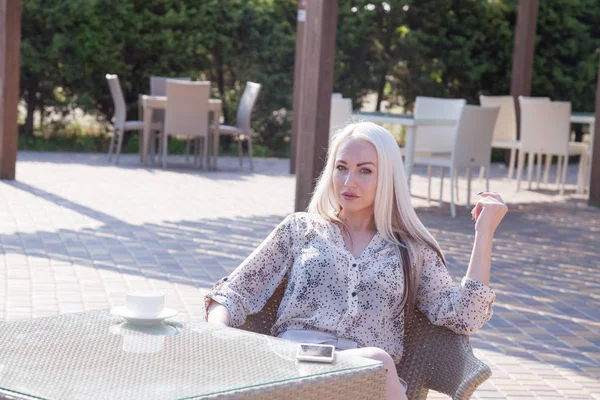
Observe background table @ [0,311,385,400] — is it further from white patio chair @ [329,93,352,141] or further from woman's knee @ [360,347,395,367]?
white patio chair @ [329,93,352,141]

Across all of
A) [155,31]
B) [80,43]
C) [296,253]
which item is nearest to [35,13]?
[80,43]

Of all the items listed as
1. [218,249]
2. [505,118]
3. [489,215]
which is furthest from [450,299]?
[505,118]

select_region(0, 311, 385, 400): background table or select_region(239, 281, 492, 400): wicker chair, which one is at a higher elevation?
select_region(0, 311, 385, 400): background table

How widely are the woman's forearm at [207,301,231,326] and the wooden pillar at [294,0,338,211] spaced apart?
4.80 m

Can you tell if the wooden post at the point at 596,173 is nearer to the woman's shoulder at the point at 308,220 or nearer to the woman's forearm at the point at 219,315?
the woman's shoulder at the point at 308,220

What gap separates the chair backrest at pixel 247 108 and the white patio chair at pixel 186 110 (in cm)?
67

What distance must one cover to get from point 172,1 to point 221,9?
2.24 ft

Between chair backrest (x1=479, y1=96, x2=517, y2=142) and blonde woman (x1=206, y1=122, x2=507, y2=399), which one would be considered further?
chair backrest (x1=479, y1=96, x2=517, y2=142)

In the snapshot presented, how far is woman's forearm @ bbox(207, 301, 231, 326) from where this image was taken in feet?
8.57

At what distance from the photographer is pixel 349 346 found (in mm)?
2594

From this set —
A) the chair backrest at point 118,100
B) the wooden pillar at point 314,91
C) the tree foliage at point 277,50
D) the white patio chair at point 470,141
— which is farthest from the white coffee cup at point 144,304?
the tree foliage at point 277,50

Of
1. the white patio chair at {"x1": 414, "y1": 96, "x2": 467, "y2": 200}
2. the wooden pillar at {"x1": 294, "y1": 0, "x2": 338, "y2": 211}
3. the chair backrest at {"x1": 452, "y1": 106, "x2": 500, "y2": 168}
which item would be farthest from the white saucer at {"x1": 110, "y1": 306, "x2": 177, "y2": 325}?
the white patio chair at {"x1": 414, "y1": 96, "x2": 467, "y2": 200}

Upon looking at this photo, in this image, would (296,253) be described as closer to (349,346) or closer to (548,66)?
(349,346)

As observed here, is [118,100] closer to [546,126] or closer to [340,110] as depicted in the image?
[340,110]
